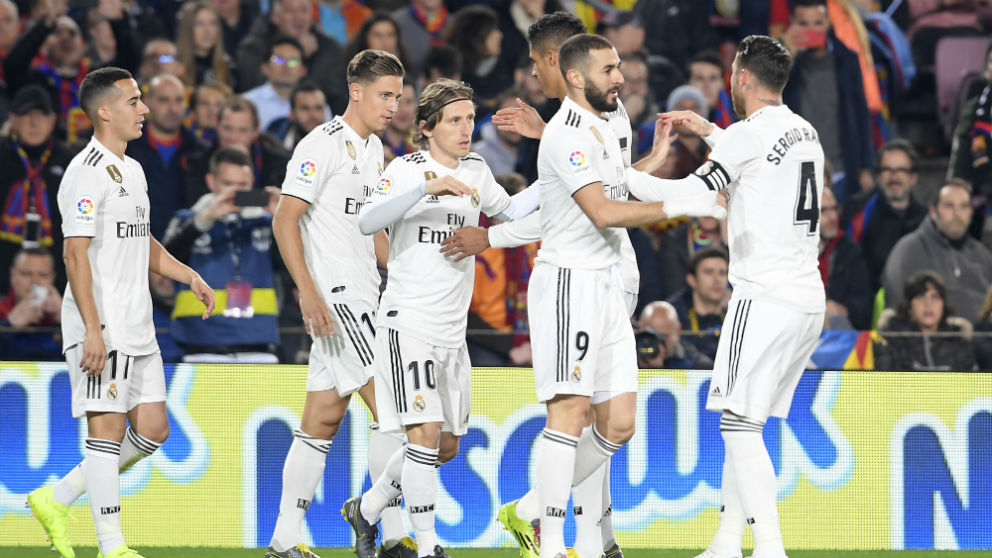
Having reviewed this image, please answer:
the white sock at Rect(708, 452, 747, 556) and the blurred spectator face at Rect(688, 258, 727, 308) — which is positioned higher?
the blurred spectator face at Rect(688, 258, 727, 308)

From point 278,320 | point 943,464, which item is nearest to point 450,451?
point 943,464

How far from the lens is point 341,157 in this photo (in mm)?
6562

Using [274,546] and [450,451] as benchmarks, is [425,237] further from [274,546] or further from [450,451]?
[274,546]

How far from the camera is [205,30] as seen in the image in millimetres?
10906

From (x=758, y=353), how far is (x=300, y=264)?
2.13 metres

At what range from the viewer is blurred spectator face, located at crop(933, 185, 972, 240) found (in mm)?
9672

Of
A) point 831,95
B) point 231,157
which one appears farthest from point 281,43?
point 831,95

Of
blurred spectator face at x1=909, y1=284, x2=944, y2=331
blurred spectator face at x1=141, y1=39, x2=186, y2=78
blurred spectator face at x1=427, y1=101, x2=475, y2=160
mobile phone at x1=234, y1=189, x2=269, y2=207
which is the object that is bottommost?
blurred spectator face at x1=909, y1=284, x2=944, y2=331

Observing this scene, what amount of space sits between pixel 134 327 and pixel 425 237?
146cm

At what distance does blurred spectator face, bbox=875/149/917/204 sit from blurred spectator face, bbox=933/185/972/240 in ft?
1.36

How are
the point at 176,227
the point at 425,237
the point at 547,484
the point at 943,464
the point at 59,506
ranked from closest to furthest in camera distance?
the point at 547,484 < the point at 425,237 < the point at 59,506 < the point at 943,464 < the point at 176,227

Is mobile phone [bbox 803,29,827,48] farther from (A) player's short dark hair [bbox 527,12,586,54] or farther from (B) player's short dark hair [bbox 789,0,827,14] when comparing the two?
(A) player's short dark hair [bbox 527,12,586,54]

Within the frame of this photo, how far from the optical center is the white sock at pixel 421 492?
6027mm

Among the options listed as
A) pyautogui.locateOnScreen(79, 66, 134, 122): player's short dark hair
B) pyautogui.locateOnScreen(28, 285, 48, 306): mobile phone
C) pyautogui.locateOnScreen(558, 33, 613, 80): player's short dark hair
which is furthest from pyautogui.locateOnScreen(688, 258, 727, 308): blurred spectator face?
pyautogui.locateOnScreen(28, 285, 48, 306): mobile phone
